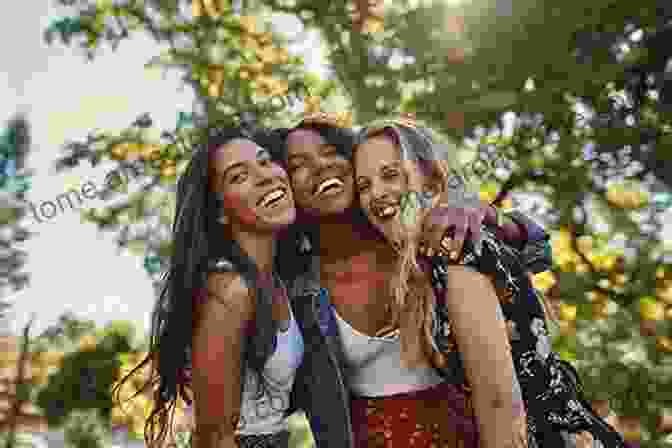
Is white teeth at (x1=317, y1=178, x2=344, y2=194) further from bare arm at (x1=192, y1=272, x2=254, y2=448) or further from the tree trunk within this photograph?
the tree trunk

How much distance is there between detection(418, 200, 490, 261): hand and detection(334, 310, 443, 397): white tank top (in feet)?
1.54

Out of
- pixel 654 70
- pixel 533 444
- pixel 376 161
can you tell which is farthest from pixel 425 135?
pixel 654 70

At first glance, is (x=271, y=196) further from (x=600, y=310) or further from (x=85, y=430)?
(x=85, y=430)

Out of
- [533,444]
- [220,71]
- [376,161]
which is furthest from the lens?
[220,71]

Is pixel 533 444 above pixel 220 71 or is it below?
below

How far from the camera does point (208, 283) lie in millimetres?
2443

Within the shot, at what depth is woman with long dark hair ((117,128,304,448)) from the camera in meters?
2.32

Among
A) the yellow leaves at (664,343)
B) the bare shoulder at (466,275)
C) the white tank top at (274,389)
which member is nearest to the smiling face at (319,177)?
the white tank top at (274,389)

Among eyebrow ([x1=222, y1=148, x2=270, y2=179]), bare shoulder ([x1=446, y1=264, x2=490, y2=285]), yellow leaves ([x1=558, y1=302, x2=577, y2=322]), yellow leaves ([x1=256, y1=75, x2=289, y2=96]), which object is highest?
yellow leaves ([x1=256, y1=75, x2=289, y2=96])

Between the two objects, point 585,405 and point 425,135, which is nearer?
point 585,405

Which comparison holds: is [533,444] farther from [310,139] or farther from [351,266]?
[310,139]

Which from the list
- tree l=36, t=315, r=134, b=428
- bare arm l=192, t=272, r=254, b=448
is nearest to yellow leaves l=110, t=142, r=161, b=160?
bare arm l=192, t=272, r=254, b=448

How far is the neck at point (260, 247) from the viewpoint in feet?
8.53

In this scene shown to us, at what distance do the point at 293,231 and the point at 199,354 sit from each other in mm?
779
